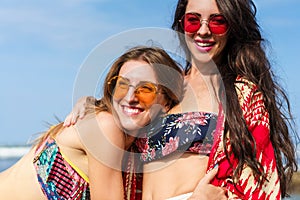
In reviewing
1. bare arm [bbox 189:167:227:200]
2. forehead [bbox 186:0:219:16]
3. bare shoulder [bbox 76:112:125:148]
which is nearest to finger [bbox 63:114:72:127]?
bare shoulder [bbox 76:112:125:148]

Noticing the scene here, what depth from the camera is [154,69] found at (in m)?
4.27

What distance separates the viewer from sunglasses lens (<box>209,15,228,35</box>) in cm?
437

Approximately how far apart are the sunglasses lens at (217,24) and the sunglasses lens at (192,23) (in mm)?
92

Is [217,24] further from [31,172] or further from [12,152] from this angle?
[12,152]

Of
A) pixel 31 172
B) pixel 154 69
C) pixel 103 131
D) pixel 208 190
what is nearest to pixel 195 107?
pixel 154 69

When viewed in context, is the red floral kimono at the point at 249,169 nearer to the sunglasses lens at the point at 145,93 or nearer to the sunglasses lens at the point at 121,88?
the sunglasses lens at the point at 145,93

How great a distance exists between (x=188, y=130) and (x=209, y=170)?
29 cm

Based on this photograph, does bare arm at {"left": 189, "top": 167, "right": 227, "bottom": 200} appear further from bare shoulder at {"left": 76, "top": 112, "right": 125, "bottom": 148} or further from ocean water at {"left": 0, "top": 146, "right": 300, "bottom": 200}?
ocean water at {"left": 0, "top": 146, "right": 300, "bottom": 200}

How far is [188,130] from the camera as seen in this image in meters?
4.28

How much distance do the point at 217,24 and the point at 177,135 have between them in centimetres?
76

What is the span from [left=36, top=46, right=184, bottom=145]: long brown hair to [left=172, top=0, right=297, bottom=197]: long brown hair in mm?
359

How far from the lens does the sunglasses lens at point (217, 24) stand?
4.37m

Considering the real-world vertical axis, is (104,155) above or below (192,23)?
below

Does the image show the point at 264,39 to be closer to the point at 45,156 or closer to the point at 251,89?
the point at 251,89
